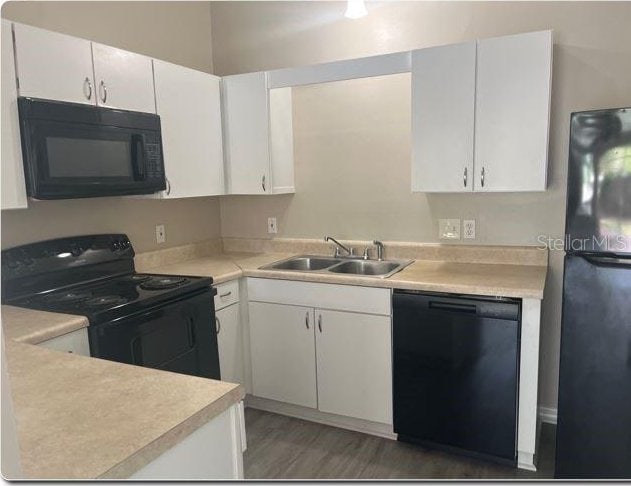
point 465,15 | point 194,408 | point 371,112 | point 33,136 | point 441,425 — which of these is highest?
point 465,15

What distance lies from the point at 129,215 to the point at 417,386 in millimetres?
1861

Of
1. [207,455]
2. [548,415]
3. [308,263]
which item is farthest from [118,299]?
[548,415]

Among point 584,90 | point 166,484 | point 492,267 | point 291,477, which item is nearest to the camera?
point 166,484

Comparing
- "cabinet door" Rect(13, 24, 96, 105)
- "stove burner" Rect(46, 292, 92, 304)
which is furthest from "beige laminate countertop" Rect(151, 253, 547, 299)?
"cabinet door" Rect(13, 24, 96, 105)

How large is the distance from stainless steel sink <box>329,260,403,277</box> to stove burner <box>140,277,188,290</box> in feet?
2.95

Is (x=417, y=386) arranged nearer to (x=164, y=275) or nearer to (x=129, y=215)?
(x=164, y=275)

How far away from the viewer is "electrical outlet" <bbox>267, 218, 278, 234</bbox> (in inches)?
130

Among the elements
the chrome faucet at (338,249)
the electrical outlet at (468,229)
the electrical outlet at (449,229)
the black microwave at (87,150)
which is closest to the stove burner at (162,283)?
the black microwave at (87,150)

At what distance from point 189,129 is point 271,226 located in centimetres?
91

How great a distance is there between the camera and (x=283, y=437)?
8.42ft

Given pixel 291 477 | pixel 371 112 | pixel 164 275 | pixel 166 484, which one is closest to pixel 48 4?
pixel 164 275

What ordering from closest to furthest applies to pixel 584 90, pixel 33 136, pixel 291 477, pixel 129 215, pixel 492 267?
pixel 33 136, pixel 291 477, pixel 584 90, pixel 492 267, pixel 129 215

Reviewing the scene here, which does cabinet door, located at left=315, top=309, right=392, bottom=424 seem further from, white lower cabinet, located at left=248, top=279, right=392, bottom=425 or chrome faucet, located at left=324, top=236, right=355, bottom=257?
chrome faucet, located at left=324, top=236, right=355, bottom=257

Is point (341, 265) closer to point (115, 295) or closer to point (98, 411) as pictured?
point (115, 295)
